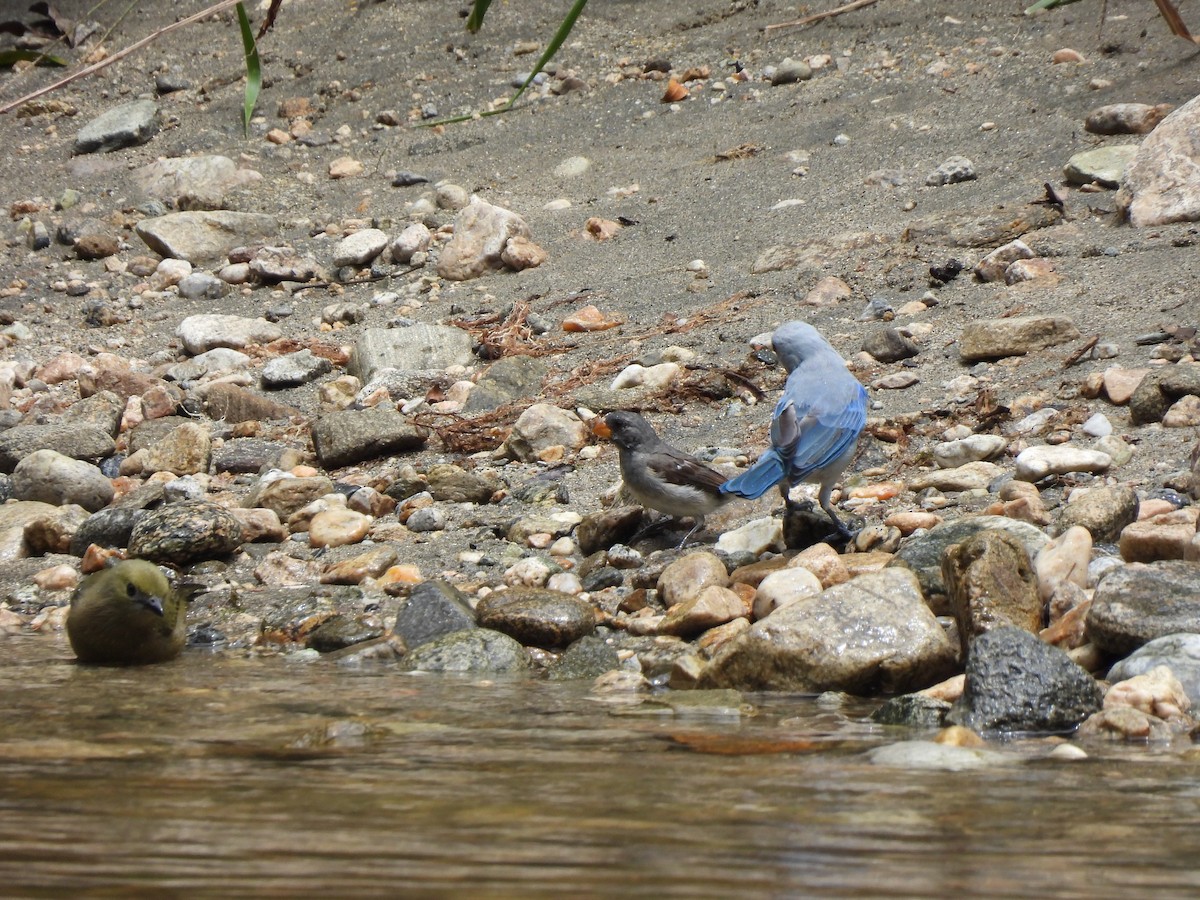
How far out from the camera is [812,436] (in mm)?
5082

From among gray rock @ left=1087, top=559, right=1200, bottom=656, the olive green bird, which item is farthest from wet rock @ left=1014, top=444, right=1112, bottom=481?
the olive green bird

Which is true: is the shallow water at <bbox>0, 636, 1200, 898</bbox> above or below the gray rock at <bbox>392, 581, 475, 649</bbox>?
above

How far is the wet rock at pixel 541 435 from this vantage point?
22.0 feet

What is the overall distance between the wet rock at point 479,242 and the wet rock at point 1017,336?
3.82 meters

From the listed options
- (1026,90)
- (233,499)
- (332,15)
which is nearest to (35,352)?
(233,499)

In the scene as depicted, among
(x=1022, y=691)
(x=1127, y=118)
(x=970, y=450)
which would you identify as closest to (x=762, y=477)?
(x=970, y=450)

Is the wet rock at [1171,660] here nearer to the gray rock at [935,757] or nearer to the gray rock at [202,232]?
the gray rock at [935,757]

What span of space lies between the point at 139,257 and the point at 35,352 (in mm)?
1443

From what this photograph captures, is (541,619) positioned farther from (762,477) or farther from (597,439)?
(597,439)

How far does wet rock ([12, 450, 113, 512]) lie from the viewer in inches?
263

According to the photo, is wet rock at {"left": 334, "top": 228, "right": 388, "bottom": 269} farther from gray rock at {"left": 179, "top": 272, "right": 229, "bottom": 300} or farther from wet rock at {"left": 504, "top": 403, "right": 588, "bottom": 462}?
wet rock at {"left": 504, "top": 403, "right": 588, "bottom": 462}

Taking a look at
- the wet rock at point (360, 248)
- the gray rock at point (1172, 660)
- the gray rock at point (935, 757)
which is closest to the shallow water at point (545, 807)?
the gray rock at point (935, 757)

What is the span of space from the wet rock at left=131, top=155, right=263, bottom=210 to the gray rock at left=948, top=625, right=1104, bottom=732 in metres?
9.05

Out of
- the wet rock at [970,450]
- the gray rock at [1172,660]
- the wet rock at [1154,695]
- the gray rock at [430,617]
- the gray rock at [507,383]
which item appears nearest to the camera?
the wet rock at [1154,695]
